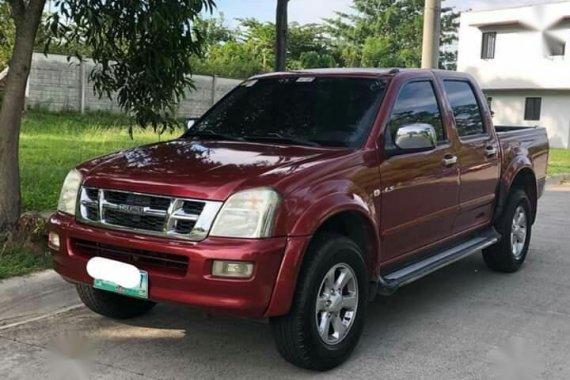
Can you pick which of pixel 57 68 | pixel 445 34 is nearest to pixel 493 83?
pixel 57 68

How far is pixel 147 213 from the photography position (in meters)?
3.97

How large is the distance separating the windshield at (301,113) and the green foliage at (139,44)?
34.2 inches

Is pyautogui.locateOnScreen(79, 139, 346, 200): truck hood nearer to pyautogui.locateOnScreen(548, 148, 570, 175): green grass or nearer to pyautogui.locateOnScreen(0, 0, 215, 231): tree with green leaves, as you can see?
pyautogui.locateOnScreen(0, 0, 215, 231): tree with green leaves

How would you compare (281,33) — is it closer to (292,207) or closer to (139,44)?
(139,44)

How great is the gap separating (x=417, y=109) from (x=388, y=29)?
58.4m

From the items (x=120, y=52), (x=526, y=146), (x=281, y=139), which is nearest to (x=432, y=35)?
(x=526, y=146)

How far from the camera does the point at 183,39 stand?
20.5ft

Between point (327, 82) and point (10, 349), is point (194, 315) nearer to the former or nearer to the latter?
point (10, 349)

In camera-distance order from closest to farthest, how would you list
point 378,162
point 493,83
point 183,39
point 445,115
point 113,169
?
point 113,169 → point 378,162 → point 445,115 → point 183,39 → point 493,83

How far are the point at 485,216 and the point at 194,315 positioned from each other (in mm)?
2785

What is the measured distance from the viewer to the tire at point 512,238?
21.4ft

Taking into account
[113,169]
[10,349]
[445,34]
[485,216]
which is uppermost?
[445,34]

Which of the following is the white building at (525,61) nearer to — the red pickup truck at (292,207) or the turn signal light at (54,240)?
the red pickup truck at (292,207)

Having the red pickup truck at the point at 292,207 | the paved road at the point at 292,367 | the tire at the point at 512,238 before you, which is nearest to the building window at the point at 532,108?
the tire at the point at 512,238
